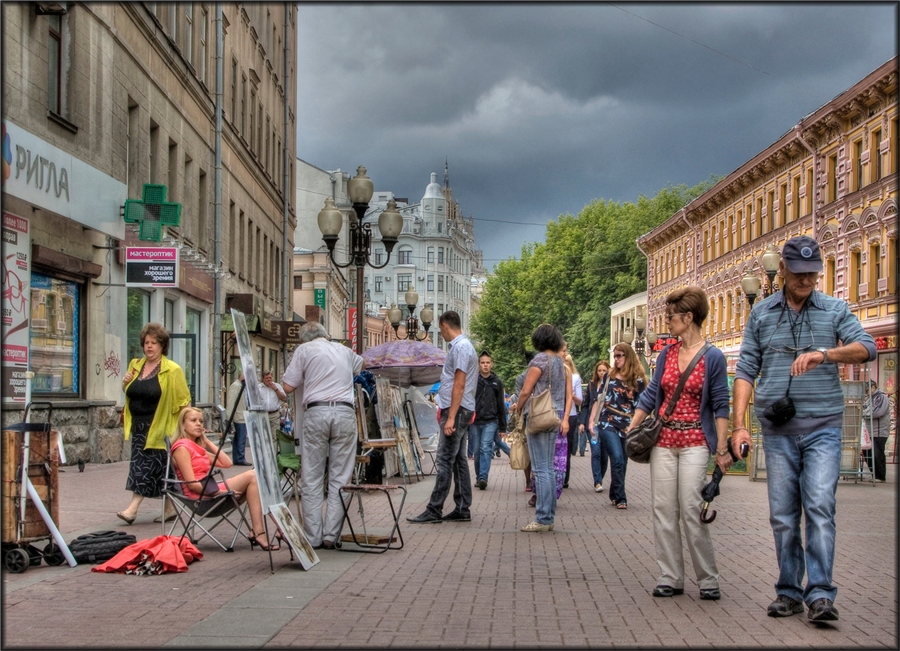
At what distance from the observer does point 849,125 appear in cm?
3997

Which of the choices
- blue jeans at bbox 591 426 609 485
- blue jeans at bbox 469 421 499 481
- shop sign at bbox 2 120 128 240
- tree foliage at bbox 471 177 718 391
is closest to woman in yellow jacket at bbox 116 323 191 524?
shop sign at bbox 2 120 128 240

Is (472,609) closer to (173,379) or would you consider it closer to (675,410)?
(675,410)

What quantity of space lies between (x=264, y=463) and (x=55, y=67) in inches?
462

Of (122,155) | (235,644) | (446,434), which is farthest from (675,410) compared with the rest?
(122,155)

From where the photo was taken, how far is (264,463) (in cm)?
880

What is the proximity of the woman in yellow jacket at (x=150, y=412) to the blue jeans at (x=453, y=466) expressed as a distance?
2.46 m

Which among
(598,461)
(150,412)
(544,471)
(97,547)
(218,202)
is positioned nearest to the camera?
(97,547)

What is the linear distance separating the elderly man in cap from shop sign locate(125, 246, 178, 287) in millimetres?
15242

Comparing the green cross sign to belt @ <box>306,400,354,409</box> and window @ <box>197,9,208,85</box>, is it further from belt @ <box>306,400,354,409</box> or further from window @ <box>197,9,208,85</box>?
belt @ <box>306,400,354,409</box>

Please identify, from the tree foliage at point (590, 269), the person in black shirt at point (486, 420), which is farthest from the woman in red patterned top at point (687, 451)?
the tree foliage at point (590, 269)

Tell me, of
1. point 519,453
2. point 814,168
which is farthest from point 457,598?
point 814,168

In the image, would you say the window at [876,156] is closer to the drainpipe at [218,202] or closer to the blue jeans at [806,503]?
the drainpipe at [218,202]

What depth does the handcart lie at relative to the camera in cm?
811

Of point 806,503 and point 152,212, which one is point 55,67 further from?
point 806,503
